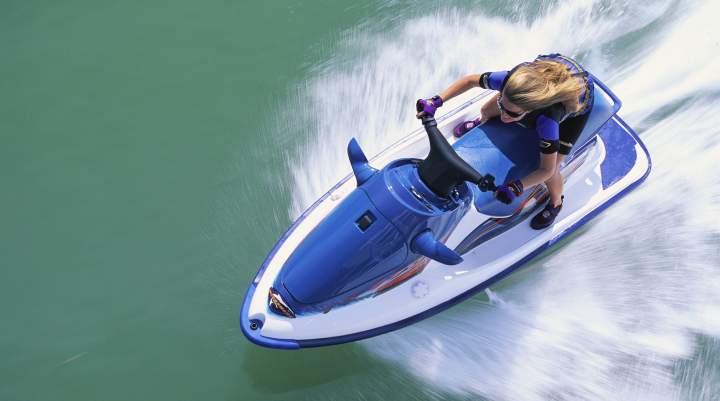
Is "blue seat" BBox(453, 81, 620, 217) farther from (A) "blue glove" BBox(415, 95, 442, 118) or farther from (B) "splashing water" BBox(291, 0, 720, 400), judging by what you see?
(B) "splashing water" BBox(291, 0, 720, 400)

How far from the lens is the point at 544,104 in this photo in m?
2.45

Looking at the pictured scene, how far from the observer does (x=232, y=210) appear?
4.00 m

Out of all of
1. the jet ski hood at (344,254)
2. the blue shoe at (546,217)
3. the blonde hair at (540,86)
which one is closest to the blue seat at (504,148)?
the blue shoe at (546,217)

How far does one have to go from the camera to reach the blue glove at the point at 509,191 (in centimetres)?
271

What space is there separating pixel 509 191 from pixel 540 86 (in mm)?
551

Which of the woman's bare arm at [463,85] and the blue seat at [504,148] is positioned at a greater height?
the woman's bare arm at [463,85]

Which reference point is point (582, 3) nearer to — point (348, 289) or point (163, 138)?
point (348, 289)

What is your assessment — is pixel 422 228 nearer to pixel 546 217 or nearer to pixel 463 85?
pixel 463 85

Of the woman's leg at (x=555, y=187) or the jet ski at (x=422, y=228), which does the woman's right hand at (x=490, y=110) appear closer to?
the jet ski at (x=422, y=228)

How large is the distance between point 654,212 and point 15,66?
208 inches

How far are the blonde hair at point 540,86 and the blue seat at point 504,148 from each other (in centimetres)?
48

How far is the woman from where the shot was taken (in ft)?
7.95

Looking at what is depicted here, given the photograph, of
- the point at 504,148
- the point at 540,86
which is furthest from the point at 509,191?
the point at 540,86

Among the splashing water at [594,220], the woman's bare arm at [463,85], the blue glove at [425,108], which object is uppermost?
the blue glove at [425,108]
